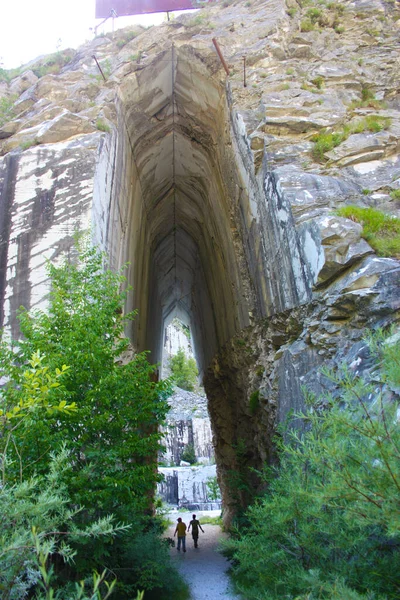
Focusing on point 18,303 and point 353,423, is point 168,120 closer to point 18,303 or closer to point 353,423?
point 18,303

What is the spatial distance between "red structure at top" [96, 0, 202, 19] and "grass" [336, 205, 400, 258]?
13210mm

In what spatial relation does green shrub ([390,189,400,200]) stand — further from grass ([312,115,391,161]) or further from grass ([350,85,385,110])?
grass ([350,85,385,110])

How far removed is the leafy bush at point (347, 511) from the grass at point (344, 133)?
6.51m

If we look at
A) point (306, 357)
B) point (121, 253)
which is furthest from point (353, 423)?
point (121, 253)

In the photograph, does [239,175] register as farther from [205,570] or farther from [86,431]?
[205,570]

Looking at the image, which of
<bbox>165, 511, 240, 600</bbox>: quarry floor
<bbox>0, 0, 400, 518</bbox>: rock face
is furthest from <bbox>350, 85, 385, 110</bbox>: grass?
<bbox>165, 511, 240, 600</bbox>: quarry floor

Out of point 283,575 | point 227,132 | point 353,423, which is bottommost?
point 283,575

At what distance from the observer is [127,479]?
213 inches

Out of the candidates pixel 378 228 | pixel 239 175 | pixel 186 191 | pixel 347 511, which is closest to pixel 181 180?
pixel 186 191

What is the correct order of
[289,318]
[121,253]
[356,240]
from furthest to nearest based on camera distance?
[121,253] → [289,318] → [356,240]

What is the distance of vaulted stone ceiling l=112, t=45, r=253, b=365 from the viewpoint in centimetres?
1258

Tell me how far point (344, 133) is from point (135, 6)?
1174 centimetres

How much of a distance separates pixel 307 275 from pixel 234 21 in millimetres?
10225

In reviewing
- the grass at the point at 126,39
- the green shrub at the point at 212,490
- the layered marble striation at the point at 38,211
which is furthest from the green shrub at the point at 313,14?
the green shrub at the point at 212,490
